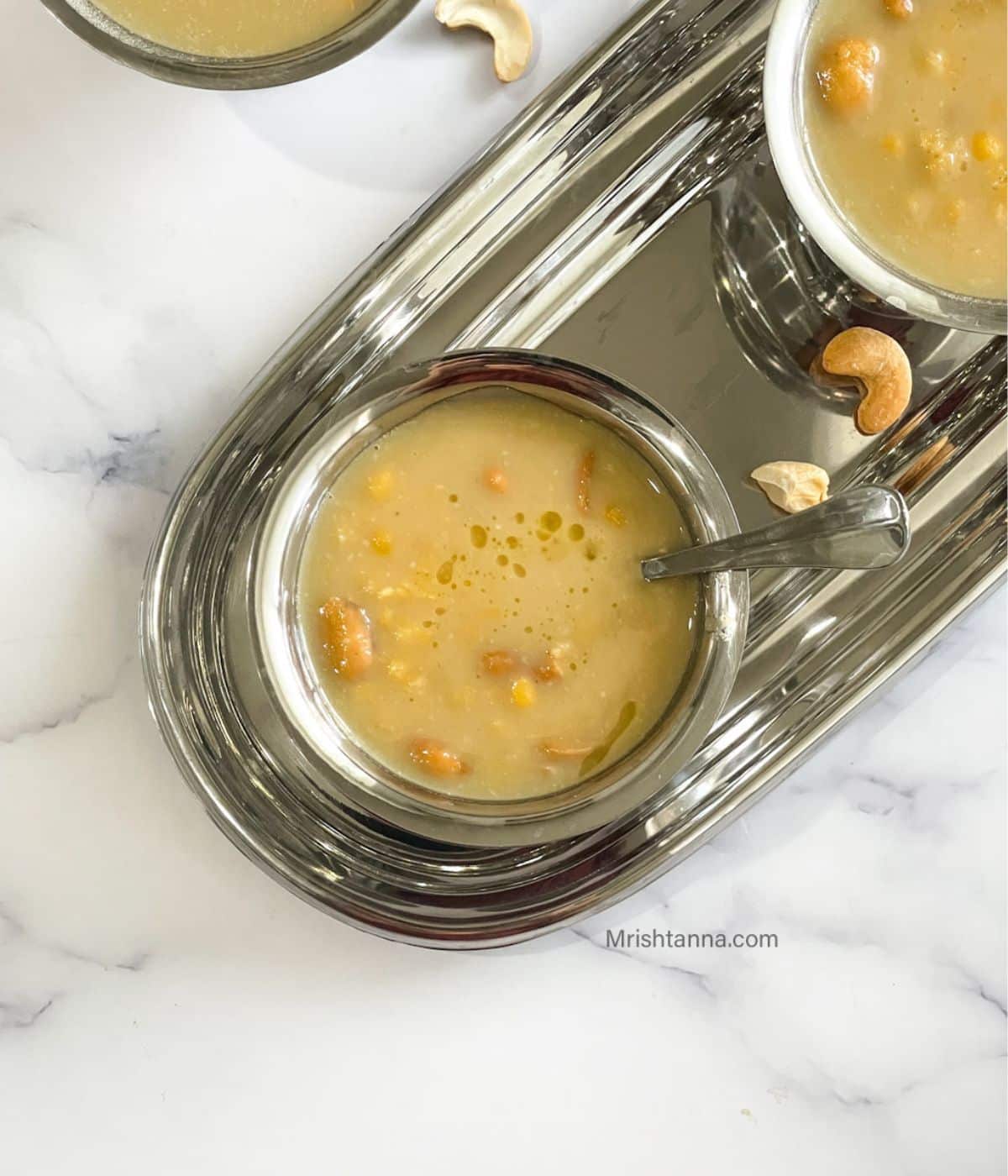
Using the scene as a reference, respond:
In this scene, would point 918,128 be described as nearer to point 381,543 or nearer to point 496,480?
point 496,480

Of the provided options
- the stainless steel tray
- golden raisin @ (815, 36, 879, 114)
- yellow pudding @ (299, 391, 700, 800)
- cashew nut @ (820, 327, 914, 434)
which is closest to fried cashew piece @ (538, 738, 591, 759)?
yellow pudding @ (299, 391, 700, 800)

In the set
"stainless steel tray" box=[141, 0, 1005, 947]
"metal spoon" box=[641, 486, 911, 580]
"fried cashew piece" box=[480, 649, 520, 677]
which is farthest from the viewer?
"stainless steel tray" box=[141, 0, 1005, 947]

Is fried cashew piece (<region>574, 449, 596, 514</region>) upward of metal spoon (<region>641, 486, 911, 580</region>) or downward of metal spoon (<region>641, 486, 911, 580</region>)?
upward

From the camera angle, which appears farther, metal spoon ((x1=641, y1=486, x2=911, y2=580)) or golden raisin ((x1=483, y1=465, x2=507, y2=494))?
golden raisin ((x1=483, y1=465, x2=507, y2=494))

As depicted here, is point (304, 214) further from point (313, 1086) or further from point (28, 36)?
point (313, 1086)

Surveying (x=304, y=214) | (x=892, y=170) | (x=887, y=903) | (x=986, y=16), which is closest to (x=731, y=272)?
(x=892, y=170)

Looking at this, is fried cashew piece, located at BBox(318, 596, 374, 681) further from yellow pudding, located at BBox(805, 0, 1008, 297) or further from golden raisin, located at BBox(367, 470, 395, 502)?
yellow pudding, located at BBox(805, 0, 1008, 297)

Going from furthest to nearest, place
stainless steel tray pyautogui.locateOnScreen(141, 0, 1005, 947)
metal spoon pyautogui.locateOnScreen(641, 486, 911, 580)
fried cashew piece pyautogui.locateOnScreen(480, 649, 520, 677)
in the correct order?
1. stainless steel tray pyautogui.locateOnScreen(141, 0, 1005, 947)
2. fried cashew piece pyautogui.locateOnScreen(480, 649, 520, 677)
3. metal spoon pyautogui.locateOnScreen(641, 486, 911, 580)
